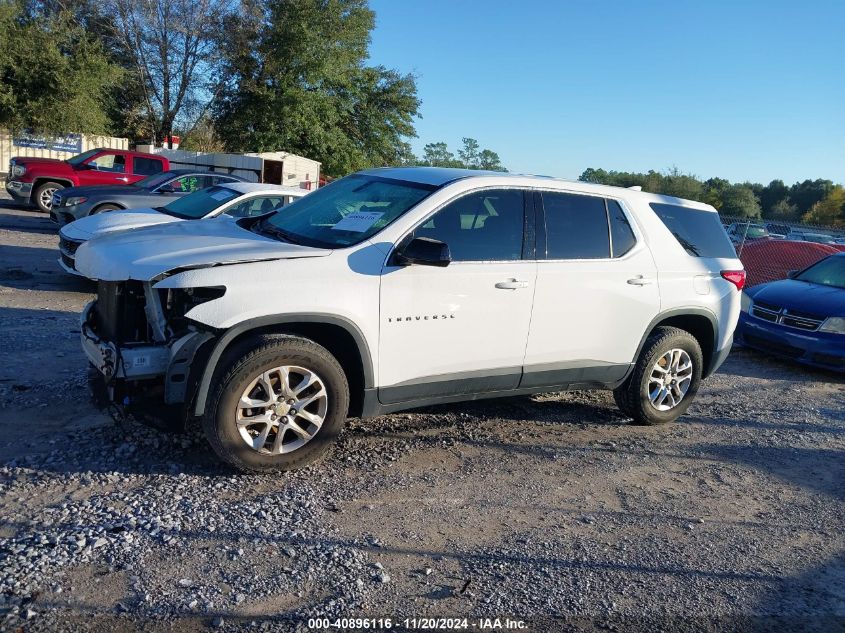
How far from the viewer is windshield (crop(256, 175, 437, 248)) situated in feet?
15.4

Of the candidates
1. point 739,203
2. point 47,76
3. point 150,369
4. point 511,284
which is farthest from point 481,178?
point 739,203

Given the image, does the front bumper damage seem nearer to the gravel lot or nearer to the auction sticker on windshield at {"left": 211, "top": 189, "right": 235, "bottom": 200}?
the gravel lot

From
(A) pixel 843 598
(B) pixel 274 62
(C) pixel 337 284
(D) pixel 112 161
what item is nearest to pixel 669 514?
(A) pixel 843 598

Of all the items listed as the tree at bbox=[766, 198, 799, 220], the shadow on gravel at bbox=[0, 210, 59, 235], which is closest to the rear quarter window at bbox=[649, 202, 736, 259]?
the shadow on gravel at bbox=[0, 210, 59, 235]

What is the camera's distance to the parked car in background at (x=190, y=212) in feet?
28.6

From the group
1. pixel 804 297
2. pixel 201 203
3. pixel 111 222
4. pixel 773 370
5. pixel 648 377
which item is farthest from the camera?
pixel 201 203

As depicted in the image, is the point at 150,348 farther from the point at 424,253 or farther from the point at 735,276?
the point at 735,276

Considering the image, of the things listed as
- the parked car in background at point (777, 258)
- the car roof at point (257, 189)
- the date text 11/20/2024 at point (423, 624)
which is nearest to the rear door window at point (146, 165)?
the car roof at point (257, 189)

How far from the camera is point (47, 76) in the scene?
2756 cm

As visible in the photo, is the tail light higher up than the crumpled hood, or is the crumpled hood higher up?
the tail light

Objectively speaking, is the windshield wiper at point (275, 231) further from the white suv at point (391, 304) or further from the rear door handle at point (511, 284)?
the rear door handle at point (511, 284)

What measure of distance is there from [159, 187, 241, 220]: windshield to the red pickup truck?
8.54 metres

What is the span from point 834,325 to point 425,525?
6.79 meters

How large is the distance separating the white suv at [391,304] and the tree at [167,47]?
31.7 meters
